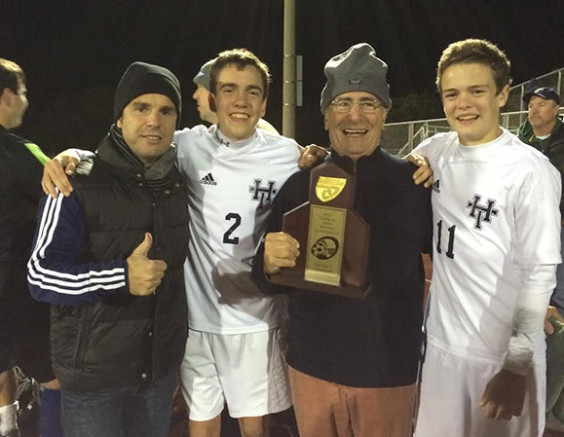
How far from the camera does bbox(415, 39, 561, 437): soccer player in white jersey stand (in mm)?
2201

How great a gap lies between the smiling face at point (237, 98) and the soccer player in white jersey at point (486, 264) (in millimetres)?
935

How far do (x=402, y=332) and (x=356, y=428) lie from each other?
0.49 metres

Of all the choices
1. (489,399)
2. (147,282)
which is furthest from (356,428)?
(147,282)

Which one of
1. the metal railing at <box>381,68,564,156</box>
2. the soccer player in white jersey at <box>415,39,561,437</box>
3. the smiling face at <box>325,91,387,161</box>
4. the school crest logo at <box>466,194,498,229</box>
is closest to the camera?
the soccer player in white jersey at <box>415,39,561,437</box>

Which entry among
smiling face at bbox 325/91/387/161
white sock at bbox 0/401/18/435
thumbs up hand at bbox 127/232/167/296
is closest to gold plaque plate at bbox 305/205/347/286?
smiling face at bbox 325/91/387/161

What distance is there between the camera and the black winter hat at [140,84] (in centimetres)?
254

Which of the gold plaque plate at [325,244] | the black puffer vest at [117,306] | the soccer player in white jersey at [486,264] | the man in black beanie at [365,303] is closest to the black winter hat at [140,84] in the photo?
the black puffer vest at [117,306]

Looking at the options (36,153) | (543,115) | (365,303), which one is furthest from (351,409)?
(543,115)

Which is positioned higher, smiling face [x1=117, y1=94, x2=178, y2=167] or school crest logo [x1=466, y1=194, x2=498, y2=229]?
smiling face [x1=117, y1=94, x2=178, y2=167]

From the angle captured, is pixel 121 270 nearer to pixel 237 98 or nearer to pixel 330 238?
pixel 330 238

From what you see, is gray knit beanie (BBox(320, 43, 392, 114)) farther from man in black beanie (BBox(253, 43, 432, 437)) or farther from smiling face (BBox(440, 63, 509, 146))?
smiling face (BBox(440, 63, 509, 146))

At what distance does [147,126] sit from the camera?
8.23 ft

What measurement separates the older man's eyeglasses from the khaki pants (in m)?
1.25

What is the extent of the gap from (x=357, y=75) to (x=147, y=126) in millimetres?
986
